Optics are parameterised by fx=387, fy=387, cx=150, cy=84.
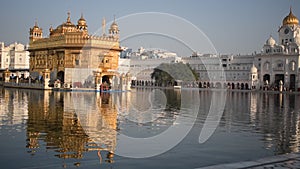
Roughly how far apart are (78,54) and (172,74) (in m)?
Result: 38.5

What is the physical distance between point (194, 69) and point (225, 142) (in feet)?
277

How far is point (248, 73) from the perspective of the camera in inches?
3300

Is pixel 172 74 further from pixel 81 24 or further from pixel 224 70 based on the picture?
pixel 81 24

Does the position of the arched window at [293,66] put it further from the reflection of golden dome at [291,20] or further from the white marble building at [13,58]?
the white marble building at [13,58]

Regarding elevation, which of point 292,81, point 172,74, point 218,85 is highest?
point 172,74

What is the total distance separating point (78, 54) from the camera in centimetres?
4606

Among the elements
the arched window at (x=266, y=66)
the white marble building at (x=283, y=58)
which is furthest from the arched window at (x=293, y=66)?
the arched window at (x=266, y=66)

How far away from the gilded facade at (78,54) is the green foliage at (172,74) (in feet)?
108

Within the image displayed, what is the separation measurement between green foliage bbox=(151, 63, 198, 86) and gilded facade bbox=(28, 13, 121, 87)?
3277 cm

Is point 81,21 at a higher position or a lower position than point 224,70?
higher

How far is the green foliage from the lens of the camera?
82.5 meters

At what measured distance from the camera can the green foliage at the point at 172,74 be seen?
271 feet

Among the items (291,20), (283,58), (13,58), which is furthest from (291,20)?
(13,58)

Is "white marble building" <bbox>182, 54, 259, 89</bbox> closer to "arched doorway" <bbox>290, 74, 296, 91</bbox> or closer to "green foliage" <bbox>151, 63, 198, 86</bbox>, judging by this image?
"green foliage" <bbox>151, 63, 198, 86</bbox>
